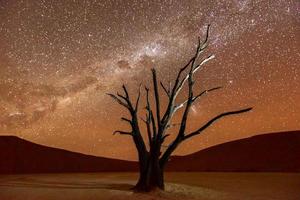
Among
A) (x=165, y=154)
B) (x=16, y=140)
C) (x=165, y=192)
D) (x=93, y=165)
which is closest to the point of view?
(x=165, y=192)

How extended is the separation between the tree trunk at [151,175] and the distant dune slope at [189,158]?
2890 cm

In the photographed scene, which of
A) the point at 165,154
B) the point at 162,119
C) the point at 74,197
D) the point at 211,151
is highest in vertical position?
the point at 211,151

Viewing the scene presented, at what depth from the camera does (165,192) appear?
19281 mm

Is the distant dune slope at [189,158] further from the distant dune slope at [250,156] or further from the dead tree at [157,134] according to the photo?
the dead tree at [157,134]

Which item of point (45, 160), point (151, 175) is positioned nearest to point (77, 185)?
point (151, 175)

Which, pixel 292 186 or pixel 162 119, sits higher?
pixel 162 119

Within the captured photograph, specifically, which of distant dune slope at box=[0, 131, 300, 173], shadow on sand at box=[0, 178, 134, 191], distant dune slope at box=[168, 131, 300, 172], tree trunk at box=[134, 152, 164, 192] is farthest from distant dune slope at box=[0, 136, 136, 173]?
tree trunk at box=[134, 152, 164, 192]

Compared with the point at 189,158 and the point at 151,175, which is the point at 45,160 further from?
the point at 151,175

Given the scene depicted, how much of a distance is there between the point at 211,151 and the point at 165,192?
131 feet

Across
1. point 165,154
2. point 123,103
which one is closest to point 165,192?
point 165,154

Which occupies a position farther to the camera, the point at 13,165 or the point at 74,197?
the point at 13,165

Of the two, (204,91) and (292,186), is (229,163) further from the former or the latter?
(204,91)

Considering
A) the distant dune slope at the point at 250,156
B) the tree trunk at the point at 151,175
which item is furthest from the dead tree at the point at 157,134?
the distant dune slope at the point at 250,156

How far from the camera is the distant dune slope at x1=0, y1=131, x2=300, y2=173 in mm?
50656
